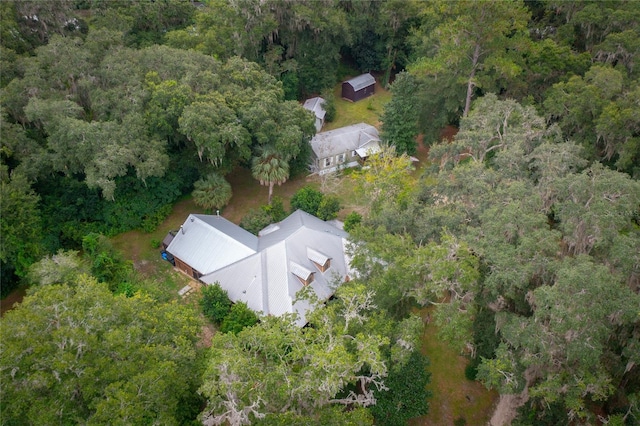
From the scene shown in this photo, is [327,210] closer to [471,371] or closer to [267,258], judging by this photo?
[267,258]

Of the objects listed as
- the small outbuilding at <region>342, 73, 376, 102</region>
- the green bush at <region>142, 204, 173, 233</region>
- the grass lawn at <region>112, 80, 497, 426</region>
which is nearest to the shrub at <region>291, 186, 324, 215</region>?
the grass lawn at <region>112, 80, 497, 426</region>

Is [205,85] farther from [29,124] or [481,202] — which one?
[481,202]

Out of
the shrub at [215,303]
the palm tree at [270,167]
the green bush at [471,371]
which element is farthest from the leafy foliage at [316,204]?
the green bush at [471,371]

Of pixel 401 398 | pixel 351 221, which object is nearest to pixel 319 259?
pixel 351 221

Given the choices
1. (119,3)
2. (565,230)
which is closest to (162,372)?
(565,230)

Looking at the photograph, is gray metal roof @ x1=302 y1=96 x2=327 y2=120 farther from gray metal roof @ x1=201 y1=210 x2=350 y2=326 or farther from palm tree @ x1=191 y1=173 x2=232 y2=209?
gray metal roof @ x1=201 y1=210 x2=350 y2=326

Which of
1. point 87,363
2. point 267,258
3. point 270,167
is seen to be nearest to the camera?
point 87,363
